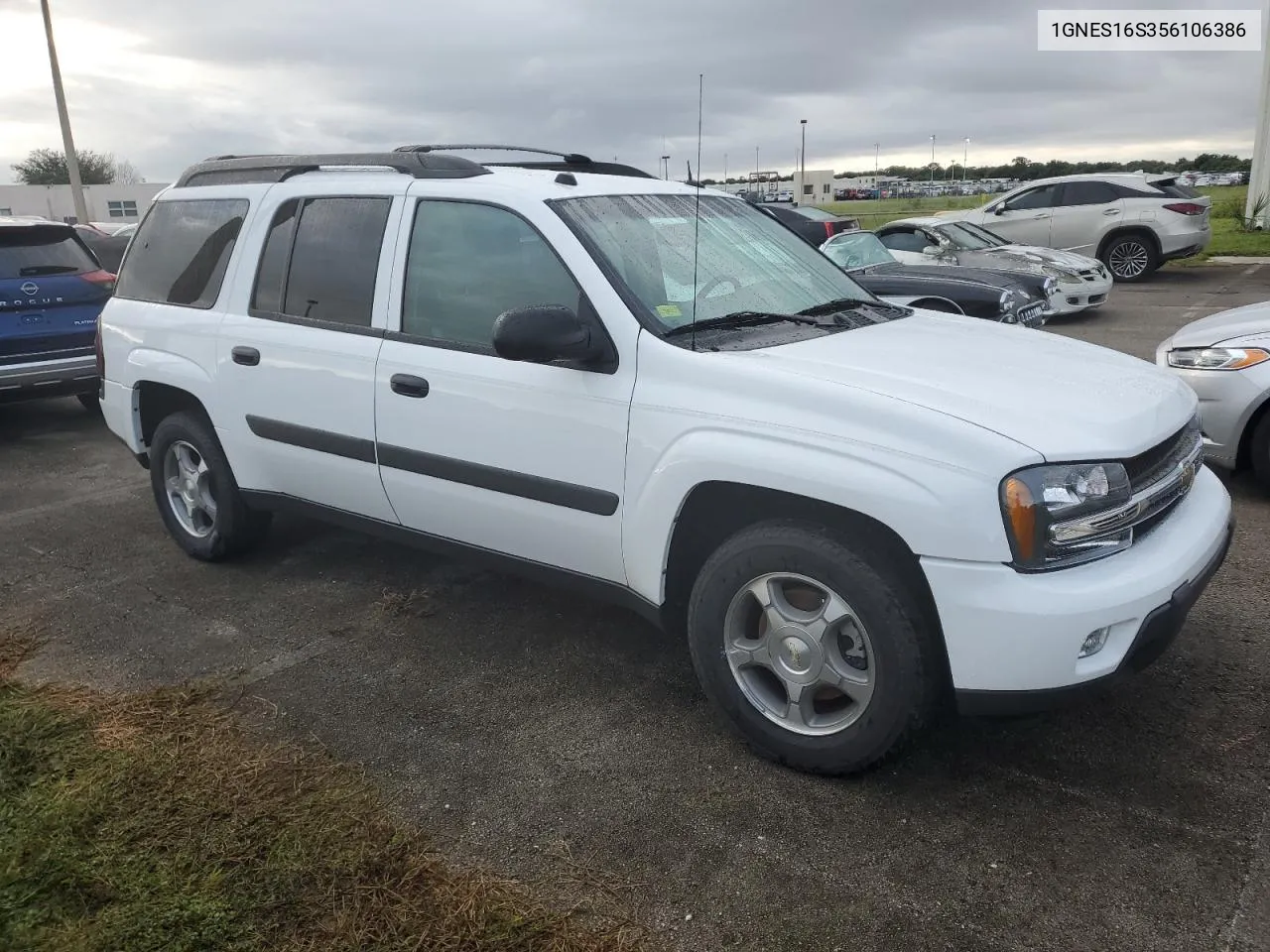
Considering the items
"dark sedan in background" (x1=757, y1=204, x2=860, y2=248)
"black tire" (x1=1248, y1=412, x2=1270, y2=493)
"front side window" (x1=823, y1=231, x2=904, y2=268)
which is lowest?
"black tire" (x1=1248, y1=412, x2=1270, y2=493)

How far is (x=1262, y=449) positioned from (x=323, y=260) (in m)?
4.78

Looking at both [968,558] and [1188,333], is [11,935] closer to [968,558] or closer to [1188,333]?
[968,558]

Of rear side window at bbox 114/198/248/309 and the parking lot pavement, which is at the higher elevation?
rear side window at bbox 114/198/248/309

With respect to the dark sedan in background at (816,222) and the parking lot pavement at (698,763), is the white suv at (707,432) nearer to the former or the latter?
the parking lot pavement at (698,763)

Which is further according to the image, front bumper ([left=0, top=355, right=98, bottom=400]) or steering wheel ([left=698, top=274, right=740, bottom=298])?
front bumper ([left=0, top=355, right=98, bottom=400])

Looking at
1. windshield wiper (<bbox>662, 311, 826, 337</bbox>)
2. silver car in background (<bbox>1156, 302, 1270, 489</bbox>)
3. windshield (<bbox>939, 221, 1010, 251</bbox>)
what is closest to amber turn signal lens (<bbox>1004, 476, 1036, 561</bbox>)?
windshield wiper (<bbox>662, 311, 826, 337</bbox>)

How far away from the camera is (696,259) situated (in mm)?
3516

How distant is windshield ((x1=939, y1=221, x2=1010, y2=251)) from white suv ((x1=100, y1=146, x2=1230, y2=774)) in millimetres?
8934

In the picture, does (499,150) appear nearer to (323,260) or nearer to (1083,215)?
(323,260)

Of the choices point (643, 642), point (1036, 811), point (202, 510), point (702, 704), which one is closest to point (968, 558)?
point (1036, 811)

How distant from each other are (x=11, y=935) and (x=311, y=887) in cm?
69

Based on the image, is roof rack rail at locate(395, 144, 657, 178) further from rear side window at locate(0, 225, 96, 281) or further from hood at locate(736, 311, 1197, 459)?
rear side window at locate(0, 225, 96, 281)

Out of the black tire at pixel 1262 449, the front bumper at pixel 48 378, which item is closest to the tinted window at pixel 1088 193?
the black tire at pixel 1262 449

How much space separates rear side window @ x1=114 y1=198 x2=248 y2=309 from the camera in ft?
15.1
